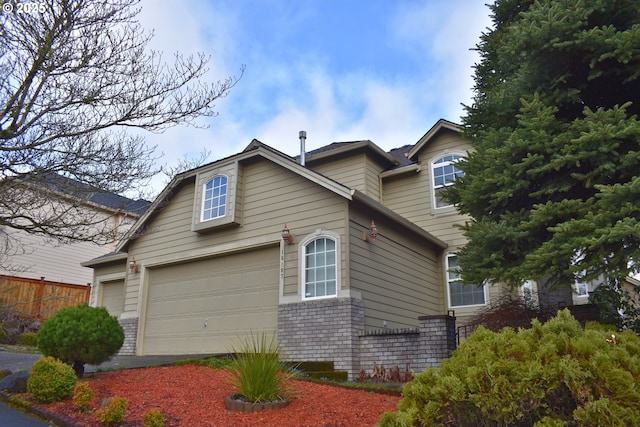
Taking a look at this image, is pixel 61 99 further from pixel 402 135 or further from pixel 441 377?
pixel 402 135

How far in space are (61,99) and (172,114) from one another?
5.50ft

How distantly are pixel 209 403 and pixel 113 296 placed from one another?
33.5 ft

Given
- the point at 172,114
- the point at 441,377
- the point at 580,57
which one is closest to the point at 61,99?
the point at 172,114

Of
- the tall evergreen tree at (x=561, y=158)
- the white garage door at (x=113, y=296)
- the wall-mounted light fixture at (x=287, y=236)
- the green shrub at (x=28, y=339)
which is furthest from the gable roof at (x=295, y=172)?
the green shrub at (x=28, y=339)

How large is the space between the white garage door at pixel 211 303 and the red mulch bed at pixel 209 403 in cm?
264

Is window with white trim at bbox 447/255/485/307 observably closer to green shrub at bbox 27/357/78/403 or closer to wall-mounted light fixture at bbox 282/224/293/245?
wall-mounted light fixture at bbox 282/224/293/245

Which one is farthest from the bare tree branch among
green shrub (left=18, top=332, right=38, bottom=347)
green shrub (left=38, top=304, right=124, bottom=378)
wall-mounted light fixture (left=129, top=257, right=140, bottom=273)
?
green shrub (left=18, top=332, right=38, bottom=347)

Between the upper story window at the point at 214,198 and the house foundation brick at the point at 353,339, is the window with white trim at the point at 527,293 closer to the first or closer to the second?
the house foundation brick at the point at 353,339

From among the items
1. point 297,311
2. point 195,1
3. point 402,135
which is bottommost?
point 297,311

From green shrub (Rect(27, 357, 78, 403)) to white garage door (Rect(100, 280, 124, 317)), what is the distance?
8351 millimetres

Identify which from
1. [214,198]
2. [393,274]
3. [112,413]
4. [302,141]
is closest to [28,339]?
[214,198]

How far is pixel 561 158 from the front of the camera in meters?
6.39

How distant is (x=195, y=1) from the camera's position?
9.95 m

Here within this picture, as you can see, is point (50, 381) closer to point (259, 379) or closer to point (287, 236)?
point (259, 379)
